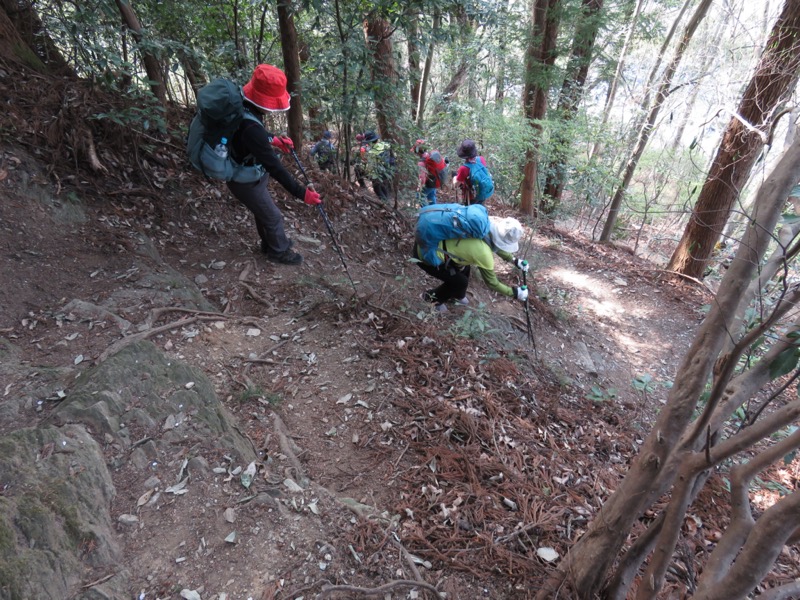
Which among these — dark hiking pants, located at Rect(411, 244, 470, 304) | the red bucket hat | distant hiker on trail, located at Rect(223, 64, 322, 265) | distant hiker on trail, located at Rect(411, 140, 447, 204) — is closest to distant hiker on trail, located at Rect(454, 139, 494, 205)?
distant hiker on trail, located at Rect(411, 140, 447, 204)

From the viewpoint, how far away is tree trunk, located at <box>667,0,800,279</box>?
20.9ft

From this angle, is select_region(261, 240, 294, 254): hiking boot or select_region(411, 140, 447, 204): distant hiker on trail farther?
select_region(411, 140, 447, 204): distant hiker on trail

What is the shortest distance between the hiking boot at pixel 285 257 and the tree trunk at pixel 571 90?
7.82 m

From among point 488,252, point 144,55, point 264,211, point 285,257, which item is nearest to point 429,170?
point 488,252

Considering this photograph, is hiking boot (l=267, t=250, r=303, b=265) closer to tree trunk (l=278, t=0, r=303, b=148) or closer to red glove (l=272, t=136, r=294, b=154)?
red glove (l=272, t=136, r=294, b=154)

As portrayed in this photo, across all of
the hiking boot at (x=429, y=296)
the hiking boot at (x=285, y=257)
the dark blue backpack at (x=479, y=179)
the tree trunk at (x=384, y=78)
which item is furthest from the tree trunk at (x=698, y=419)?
the dark blue backpack at (x=479, y=179)

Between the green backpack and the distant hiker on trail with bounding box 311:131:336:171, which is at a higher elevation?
the green backpack

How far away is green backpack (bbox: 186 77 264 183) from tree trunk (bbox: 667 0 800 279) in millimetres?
5493

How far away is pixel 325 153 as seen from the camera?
24.3ft

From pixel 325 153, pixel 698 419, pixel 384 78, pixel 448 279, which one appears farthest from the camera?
pixel 325 153

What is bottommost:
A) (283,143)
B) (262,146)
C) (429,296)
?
(429,296)

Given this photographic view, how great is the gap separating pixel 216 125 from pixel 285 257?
1.82m

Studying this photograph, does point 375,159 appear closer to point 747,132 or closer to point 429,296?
point 429,296

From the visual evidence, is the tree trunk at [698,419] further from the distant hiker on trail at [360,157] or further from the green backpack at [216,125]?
the distant hiker on trail at [360,157]
